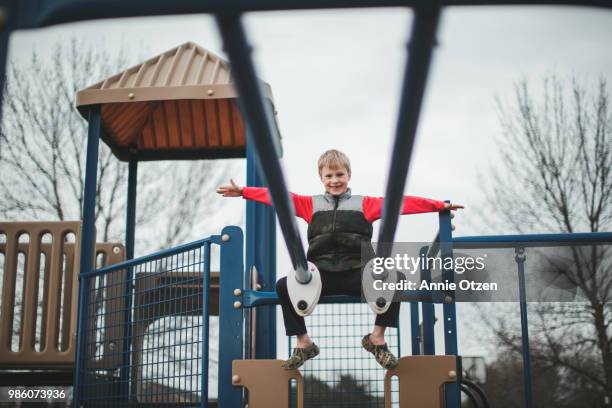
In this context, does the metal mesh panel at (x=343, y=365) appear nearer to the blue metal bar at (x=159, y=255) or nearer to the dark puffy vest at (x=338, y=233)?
the blue metal bar at (x=159, y=255)

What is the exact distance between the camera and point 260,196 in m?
3.37

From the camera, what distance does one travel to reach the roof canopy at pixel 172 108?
4977 millimetres

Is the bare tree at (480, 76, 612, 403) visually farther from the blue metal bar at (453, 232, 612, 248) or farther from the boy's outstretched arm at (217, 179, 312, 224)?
the boy's outstretched arm at (217, 179, 312, 224)

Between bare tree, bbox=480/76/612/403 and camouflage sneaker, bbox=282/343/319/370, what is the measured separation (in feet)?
25.2

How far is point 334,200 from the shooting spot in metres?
3.56

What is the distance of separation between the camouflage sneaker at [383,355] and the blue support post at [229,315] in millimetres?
604

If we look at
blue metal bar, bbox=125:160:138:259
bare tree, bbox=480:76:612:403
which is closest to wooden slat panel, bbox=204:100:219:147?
blue metal bar, bbox=125:160:138:259

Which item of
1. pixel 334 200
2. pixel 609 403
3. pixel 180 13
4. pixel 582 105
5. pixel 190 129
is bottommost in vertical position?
pixel 609 403

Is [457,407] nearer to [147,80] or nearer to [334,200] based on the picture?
[334,200]

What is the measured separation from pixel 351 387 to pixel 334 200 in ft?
6.02

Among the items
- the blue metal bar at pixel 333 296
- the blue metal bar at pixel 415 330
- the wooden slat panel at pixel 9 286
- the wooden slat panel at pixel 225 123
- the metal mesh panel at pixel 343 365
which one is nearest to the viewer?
the blue metal bar at pixel 333 296

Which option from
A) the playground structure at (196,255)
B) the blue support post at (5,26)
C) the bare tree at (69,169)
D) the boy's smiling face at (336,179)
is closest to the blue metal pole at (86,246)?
the playground structure at (196,255)

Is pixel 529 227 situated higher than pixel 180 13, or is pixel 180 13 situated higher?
pixel 529 227

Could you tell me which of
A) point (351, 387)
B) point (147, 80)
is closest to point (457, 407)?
point (351, 387)
